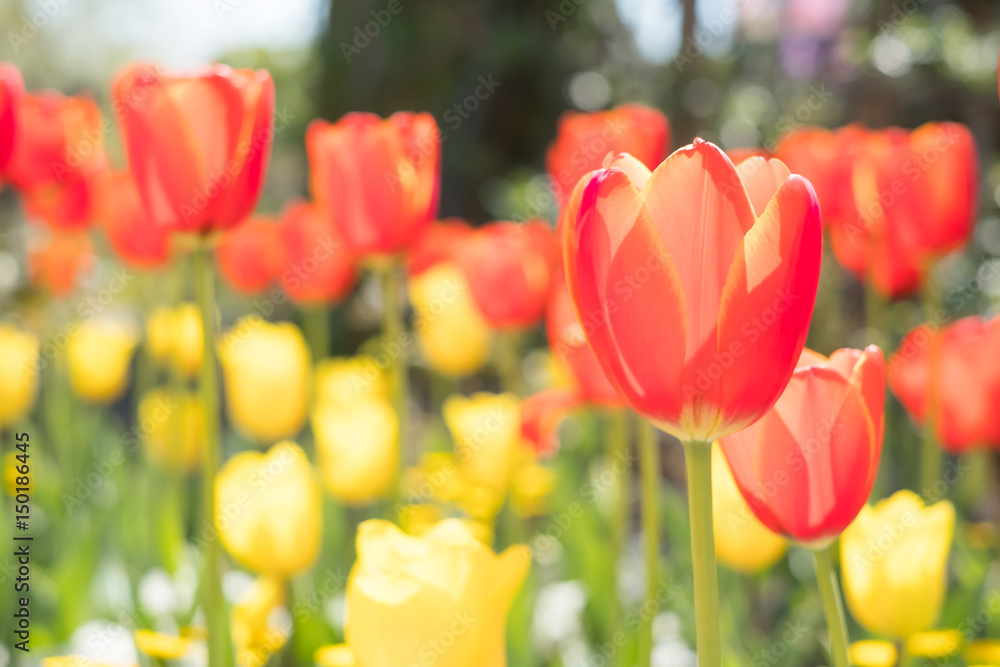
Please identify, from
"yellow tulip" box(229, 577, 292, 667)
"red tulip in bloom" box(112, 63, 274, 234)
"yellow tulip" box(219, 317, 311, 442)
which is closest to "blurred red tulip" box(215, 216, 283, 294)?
"yellow tulip" box(219, 317, 311, 442)

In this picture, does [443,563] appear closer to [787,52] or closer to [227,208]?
[227,208]

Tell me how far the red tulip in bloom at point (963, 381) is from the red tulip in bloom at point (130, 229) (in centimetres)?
156

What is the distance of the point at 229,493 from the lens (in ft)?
4.08

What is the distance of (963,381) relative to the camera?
130 centimetres

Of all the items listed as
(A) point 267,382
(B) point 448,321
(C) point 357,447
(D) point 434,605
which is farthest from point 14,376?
(D) point 434,605

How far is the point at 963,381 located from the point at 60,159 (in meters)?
1.56

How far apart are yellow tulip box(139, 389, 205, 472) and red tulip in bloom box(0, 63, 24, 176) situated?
99 centimetres

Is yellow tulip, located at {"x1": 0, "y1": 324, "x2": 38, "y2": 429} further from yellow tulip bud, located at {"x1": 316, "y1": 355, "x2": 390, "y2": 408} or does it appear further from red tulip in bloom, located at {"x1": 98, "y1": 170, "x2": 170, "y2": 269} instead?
yellow tulip bud, located at {"x1": 316, "y1": 355, "x2": 390, "y2": 408}

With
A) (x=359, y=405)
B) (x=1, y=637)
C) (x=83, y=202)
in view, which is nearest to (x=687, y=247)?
(x=359, y=405)

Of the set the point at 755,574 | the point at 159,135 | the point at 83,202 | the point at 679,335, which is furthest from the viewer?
the point at 83,202

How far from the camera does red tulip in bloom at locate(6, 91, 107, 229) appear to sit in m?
1.51

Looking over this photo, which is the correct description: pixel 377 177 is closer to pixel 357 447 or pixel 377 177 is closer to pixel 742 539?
pixel 357 447

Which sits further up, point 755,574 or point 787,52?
point 787,52

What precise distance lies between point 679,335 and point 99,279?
517cm
